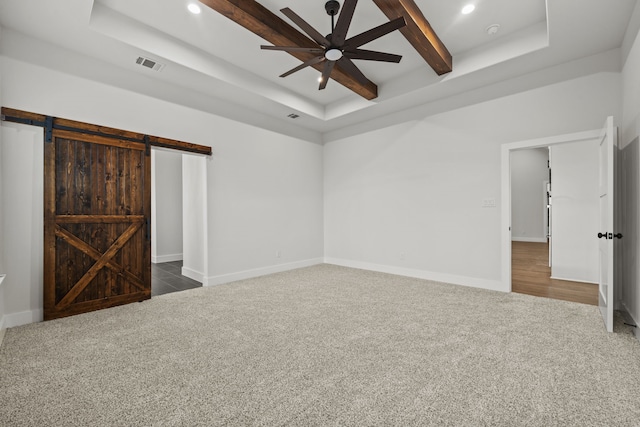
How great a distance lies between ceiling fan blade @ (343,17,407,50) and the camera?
2.56m

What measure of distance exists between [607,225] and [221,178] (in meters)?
4.89

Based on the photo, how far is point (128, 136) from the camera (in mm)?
3693

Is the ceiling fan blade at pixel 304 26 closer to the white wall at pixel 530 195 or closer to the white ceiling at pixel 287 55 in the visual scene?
the white ceiling at pixel 287 55

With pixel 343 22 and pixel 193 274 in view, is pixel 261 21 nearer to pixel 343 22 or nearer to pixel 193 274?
pixel 343 22

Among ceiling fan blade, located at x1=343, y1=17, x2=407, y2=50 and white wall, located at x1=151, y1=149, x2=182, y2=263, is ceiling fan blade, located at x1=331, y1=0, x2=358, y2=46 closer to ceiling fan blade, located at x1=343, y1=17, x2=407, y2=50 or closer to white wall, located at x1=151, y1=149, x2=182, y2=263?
ceiling fan blade, located at x1=343, y1=17, x2=407, y2=50

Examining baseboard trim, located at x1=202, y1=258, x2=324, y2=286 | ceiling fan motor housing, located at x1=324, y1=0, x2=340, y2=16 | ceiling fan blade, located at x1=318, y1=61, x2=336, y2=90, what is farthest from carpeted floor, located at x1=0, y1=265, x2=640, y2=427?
ceiling fan motor housing, located at x1=324, y1=0, x2=340, y2=16

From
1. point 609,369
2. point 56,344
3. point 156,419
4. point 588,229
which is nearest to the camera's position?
point 156,419

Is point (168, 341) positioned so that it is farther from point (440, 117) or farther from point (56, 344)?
point (440, 117)

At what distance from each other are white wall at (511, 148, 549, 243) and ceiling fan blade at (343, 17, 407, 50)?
9545 millimetres

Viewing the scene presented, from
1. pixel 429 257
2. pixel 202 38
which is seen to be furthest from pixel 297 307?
pixel 202 38

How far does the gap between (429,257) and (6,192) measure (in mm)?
5468

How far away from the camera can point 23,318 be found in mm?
2967

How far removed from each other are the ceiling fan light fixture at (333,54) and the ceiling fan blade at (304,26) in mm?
82

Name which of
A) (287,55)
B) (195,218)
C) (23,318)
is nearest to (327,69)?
(287,55)
